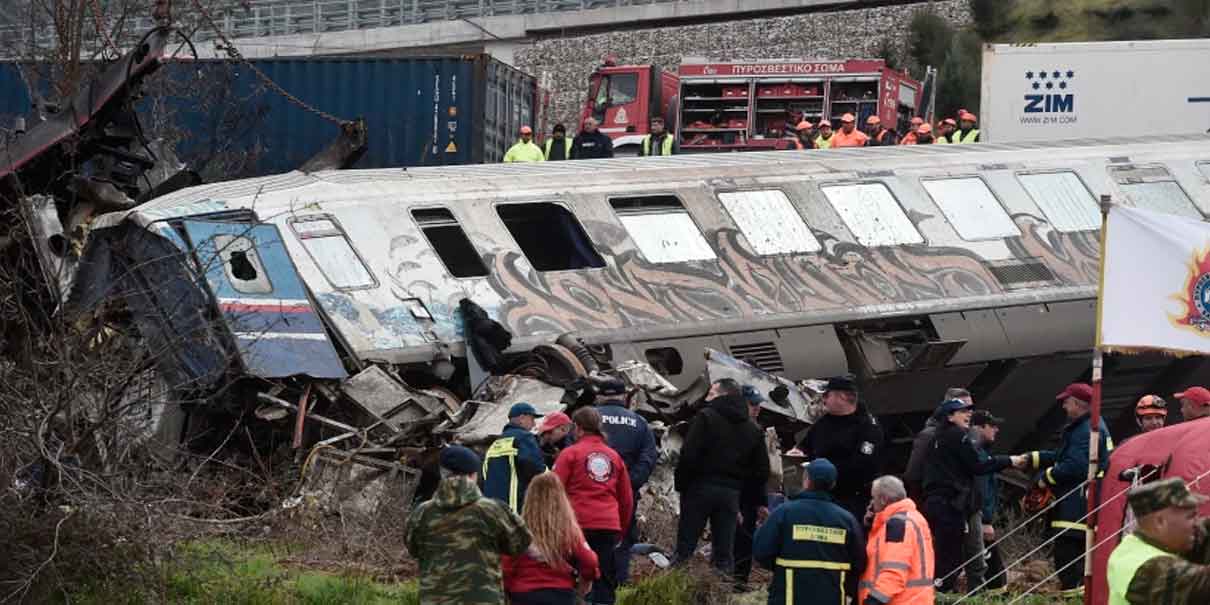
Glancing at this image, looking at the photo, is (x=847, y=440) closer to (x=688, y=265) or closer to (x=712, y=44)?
(x=688, y=265)

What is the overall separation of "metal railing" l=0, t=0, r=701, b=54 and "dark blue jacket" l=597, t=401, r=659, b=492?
3879 centimetres

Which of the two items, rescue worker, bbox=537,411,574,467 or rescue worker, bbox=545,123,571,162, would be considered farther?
rescue worker, bbox=545,123,571,162

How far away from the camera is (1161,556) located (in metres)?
7.91

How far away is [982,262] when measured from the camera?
802 inches

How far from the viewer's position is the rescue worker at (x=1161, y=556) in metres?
7.79

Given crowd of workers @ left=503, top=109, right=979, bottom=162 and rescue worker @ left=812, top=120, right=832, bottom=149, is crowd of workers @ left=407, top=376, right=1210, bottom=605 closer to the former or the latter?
crowd of workers @ left=503, top=109, right=979, bottom=162

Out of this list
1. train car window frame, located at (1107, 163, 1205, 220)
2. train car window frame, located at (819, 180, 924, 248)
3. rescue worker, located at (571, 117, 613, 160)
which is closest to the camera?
train car window frame, located at (819, 180, 924, 248)

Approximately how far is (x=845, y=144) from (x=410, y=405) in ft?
40.1

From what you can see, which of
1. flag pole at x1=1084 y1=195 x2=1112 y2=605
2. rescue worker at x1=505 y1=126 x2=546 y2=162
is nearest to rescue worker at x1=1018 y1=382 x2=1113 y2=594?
flag pole at x1=1084 y1=195 x2=1112 y2=605

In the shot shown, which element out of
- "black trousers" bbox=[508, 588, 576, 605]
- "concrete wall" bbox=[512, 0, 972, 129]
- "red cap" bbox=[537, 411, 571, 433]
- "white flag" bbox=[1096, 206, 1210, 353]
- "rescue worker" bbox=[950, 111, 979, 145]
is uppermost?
"white flag" bbox=[1096, 206, 1210, 353]

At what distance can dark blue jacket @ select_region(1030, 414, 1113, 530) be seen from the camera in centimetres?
1462

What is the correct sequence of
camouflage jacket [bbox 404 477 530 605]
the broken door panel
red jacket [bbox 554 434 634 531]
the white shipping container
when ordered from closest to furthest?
camouflage jacket [bbox 404 477 530 605] → red jacket [bbox 554 434 634 531] → the broken door panel → the white shipping container

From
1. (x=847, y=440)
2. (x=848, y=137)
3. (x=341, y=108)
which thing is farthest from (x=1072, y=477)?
(x=341, y=108)

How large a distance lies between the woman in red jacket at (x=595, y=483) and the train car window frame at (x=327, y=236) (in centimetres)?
523
